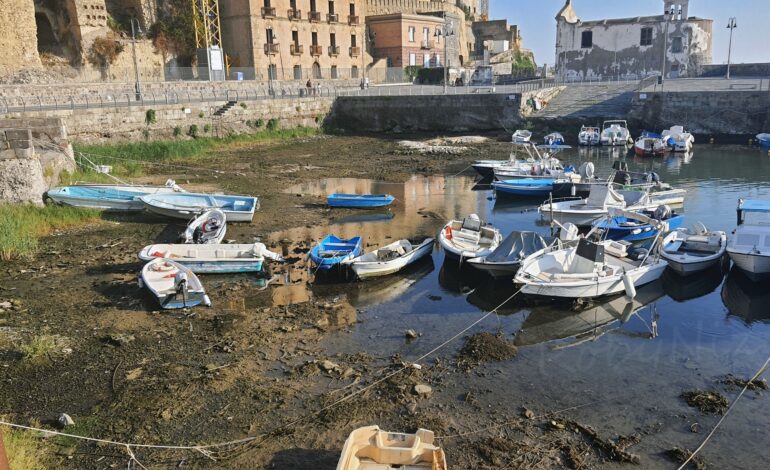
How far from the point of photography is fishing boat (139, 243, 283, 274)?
1548 centimetres

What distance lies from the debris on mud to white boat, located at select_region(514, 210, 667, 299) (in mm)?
3765

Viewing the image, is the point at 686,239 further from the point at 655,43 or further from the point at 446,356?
the point at 655,43

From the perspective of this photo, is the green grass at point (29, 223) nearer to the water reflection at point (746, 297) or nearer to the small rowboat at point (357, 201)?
the small rowboat at point (357, 201)

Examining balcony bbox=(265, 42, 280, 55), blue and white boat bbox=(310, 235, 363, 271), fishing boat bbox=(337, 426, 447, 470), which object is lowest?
fishing boat bbox=(337, 426, 447, 470)

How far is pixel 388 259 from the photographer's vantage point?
15906 millimetres

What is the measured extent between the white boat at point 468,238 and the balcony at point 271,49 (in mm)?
40500

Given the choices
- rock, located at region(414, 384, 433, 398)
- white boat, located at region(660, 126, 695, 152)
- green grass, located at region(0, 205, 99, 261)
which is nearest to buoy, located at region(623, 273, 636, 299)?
rock, located at region(414, 384, 433, 398)

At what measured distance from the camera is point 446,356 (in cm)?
1159

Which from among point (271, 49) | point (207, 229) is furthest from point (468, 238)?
point (271, 49)

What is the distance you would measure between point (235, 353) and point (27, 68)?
3635 cm

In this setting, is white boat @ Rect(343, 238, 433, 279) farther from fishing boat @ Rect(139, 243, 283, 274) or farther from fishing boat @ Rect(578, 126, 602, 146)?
fishing boat @ Rect(578, 126, 602, 146)

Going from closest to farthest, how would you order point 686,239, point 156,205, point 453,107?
point 686,239
point 156,205
point 453,107

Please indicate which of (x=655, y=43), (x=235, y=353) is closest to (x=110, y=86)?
(x=235, y=353)

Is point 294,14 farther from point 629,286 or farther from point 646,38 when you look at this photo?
point 629,286
